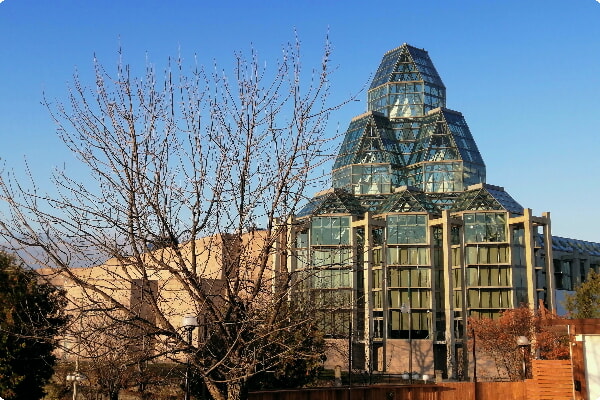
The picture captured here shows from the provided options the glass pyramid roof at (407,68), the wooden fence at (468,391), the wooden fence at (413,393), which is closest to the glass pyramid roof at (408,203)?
the glass pyramid roof at (407,68)

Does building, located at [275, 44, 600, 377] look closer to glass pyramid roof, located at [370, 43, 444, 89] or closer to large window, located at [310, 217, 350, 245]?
large window, located at [310, 217, 350, 245]

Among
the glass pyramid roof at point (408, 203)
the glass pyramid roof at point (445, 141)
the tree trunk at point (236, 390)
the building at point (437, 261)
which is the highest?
the glass pyramid roof at point (445, 141)

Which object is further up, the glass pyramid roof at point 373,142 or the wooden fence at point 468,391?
the glass pyramid roof at point 373,142

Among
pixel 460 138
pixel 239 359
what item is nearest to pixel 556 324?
pixel 239 359

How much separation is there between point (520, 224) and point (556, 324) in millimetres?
44185

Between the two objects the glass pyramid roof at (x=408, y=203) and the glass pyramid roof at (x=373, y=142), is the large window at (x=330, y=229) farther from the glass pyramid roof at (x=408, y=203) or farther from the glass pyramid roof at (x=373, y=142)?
the glass pyramid roof at (x=373, y=142)

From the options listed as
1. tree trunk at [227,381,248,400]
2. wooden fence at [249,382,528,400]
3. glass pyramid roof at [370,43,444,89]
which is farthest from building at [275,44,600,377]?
tree trunk at [227,381,248,400]

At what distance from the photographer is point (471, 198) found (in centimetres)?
6688

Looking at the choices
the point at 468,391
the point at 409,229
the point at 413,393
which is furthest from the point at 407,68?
the point at 413,393

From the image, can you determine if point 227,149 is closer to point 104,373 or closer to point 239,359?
point 239,359

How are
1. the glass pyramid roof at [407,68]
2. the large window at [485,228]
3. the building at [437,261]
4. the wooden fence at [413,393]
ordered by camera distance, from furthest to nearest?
the glass pyramid roof at [407,68] < the large window at [485,228] < the building at [437,261] < the wooden fence at [413,393]

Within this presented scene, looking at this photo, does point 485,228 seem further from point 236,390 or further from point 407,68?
point 236,390

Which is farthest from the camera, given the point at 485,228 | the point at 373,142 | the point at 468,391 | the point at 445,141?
the point at 373,142

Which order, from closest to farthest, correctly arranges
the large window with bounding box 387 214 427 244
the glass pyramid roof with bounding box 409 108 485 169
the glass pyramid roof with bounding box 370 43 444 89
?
the large window with bounding box 387 214 427 244 < the glass pyramid roof with bounding box 409 108 485 169 < the glass pyramid roof with bounding box 370 43 444 89
